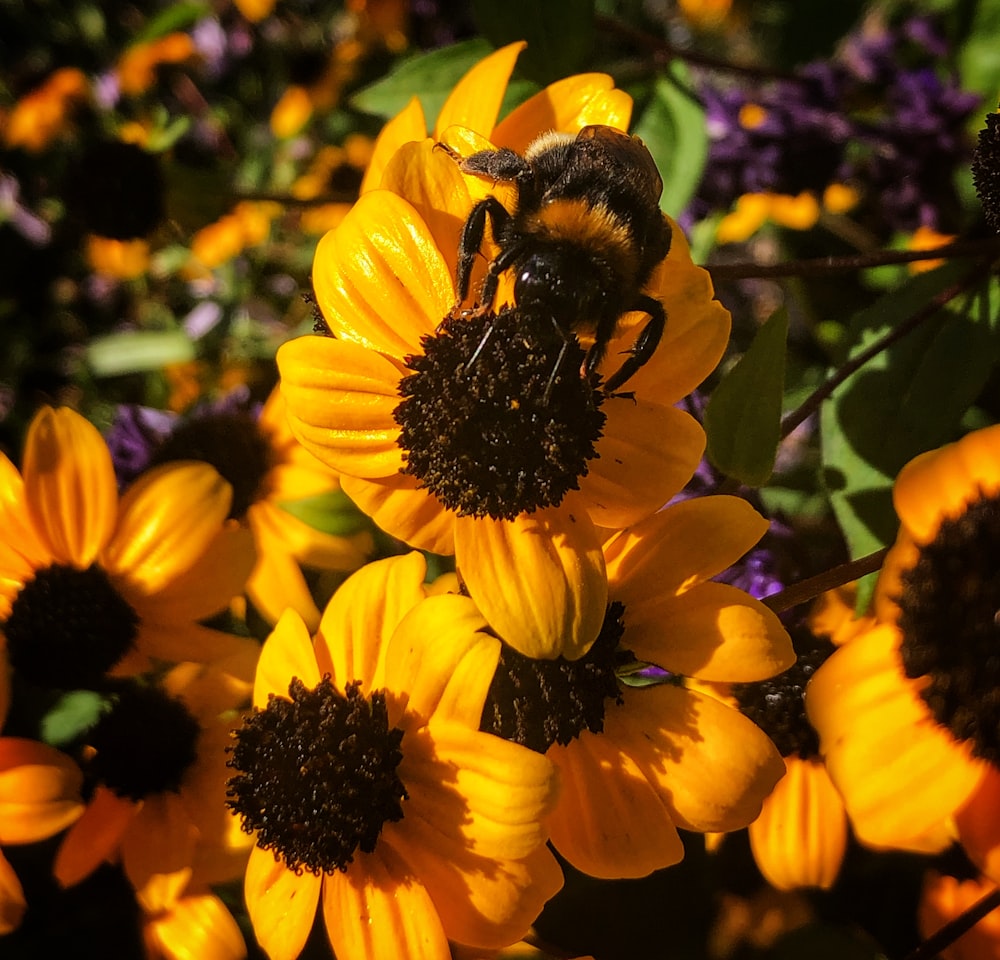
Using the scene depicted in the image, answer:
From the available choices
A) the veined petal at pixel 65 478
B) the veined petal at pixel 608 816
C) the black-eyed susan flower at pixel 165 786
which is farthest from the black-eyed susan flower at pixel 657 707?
the veined petal at pixel 65 478

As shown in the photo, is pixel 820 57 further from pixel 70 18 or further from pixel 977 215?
pixel 70 18

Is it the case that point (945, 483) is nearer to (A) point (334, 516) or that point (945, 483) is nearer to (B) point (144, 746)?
(A) point (334, 516)

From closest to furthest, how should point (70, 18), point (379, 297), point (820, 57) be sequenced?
point (379, 297)
point (820, 57)
point (70, 18)

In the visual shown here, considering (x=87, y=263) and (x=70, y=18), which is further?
(x=70, y=18)

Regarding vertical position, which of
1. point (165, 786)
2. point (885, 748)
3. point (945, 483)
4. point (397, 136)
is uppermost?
point (397, 136)

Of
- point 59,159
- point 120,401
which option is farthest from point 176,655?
point 59,159

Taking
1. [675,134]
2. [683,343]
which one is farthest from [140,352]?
[683,343]

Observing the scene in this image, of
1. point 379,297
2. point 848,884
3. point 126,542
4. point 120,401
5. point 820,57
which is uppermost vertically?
point 379,297

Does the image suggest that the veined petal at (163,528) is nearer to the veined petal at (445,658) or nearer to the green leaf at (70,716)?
the green leaf at (70,716)
